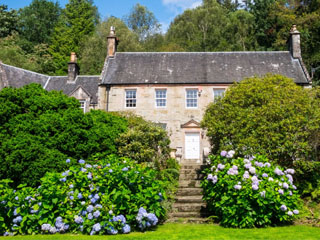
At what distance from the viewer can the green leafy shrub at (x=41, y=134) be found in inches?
408

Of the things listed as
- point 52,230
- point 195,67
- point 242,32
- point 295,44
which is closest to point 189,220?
point 52,230

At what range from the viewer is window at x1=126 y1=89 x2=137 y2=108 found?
24006mm

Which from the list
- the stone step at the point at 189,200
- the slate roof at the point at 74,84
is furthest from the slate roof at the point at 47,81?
the stone step at the point at 189,200

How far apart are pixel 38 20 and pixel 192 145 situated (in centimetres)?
4354

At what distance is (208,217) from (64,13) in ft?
175

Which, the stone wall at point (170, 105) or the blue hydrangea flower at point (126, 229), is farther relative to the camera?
the stone wall at point (170, 105)

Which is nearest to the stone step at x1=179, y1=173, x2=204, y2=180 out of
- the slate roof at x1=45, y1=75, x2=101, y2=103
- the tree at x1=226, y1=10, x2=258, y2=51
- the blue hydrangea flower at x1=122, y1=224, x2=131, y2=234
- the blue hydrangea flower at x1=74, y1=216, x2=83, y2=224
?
the blue hydrangea flower at x1=122, y1=224, x2=131, y2=234

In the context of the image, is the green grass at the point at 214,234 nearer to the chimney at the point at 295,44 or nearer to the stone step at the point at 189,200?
the stone step at the point at 189,200

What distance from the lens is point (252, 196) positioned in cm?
871

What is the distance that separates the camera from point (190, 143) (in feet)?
77.6

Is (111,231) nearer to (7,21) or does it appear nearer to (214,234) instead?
(214,234)

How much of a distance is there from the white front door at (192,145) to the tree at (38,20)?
39.1 meters

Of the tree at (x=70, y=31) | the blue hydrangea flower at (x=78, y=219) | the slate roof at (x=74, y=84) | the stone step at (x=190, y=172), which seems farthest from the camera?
the tree at (x=70, y=31)

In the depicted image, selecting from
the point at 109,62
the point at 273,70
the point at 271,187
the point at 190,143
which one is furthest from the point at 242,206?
the point at 109,62
